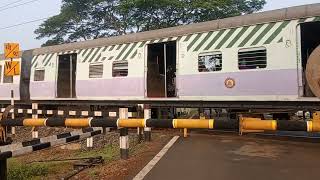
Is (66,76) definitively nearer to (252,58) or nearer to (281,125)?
(252,58)

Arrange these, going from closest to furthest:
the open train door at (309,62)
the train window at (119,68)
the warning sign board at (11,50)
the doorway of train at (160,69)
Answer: the open train door at (309,62) → the warning sign board at (11,50) → the doorway of train at (160,69) → the train window at (119,68)

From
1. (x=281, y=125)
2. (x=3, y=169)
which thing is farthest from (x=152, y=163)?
(x=3, y=169)

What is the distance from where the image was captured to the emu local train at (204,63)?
11922 mm

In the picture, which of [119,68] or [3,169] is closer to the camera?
[3,169]

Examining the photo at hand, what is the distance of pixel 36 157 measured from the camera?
1272 cm

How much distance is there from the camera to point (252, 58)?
12773 mm

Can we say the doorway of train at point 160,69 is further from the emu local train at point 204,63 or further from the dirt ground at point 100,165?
the dirt ground at point 100,165

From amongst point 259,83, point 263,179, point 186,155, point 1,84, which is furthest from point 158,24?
point 263,179

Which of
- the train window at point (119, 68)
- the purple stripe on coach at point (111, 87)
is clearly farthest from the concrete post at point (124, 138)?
the train window at point (119, 68)

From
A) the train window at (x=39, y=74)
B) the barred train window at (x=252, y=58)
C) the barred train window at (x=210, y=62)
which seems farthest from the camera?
the train window at (x=39, y=74)

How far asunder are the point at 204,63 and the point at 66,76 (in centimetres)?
896

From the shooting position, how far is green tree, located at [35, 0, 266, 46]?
1361 inches

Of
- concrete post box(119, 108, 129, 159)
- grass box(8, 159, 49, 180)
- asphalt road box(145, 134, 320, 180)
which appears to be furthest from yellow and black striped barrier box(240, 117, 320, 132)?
grass box(8, 159, 49, 180)

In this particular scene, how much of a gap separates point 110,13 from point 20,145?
39356mm
